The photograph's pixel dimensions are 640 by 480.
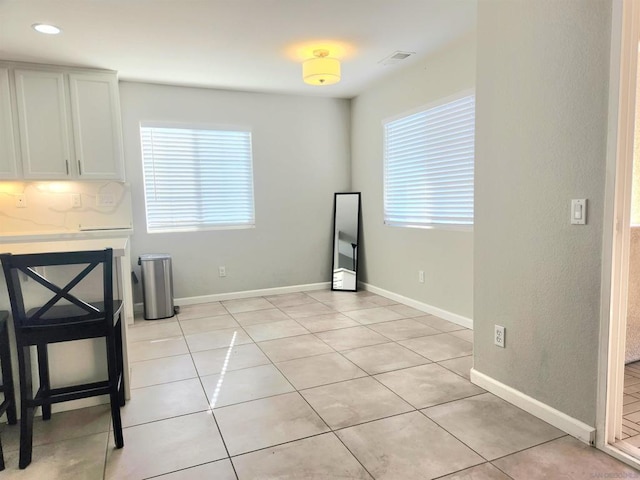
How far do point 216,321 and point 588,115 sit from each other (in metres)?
3.52

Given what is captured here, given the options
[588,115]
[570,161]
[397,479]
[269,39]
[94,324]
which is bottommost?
[397,479]

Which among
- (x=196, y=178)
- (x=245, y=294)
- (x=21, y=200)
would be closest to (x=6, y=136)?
(x=21, y=200)

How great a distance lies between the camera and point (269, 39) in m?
3.29

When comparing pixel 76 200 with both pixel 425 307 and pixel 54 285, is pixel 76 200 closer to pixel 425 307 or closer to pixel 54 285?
pixel 54 285

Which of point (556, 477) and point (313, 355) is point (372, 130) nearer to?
point (313, 355)

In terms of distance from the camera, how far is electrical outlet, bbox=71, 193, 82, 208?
165 inches

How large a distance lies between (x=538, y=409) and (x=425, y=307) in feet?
6.80

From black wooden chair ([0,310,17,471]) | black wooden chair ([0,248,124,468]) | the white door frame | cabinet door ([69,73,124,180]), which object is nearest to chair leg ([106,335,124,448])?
black wooden chair ([0,248,124,468])

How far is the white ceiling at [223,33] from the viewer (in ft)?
8.98

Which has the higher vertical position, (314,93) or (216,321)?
(314,93)

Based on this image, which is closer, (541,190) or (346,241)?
(541,190)

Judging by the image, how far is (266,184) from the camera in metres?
5.11

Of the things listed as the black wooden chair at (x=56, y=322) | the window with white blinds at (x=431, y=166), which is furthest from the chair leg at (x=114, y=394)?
the window with white blinds at (x=431, y=166)

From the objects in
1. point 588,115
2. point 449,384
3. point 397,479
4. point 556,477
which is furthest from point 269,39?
point 556,477
